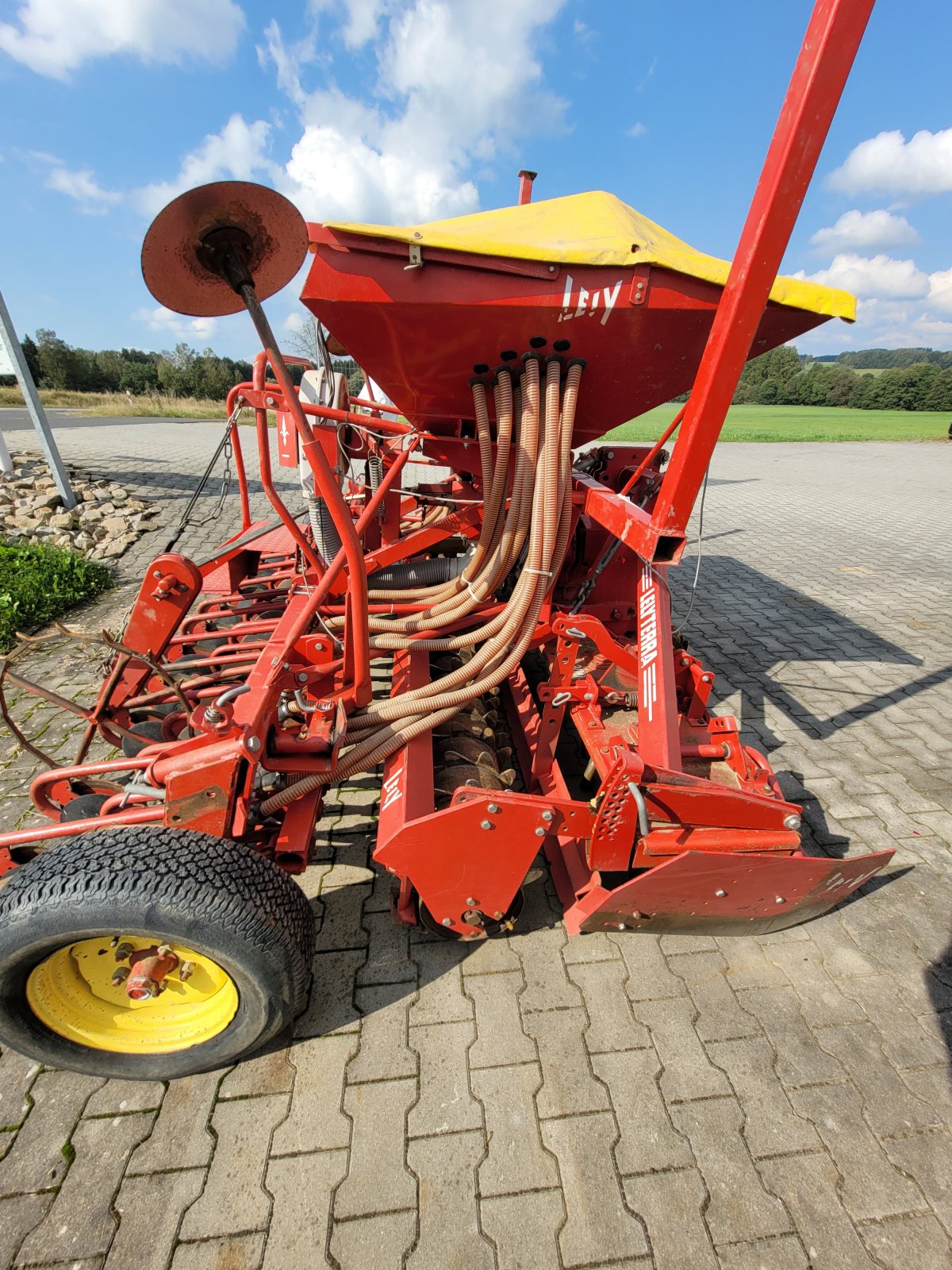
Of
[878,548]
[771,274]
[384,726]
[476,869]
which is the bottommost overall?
[878,548]

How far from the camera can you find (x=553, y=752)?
109 inches

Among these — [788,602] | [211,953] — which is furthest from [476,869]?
[788,602]

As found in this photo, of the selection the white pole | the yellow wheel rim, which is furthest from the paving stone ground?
the white pole

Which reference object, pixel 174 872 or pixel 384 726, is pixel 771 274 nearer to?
pixel 384 726

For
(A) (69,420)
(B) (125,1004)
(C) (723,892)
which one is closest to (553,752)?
(C) (723,892)

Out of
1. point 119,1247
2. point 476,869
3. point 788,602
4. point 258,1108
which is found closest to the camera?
point 119,1247

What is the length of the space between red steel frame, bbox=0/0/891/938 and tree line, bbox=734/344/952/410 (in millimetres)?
44930

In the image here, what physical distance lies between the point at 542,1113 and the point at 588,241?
9.58 ft

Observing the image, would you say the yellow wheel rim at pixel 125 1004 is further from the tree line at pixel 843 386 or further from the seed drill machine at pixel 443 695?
the tree line at pixel 843 386

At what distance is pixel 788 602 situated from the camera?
6176 mm

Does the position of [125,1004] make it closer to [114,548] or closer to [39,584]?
[39,584]

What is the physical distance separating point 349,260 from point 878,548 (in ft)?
28.7

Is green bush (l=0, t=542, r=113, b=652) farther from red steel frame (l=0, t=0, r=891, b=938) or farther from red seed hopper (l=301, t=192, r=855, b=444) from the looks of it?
red seed hopper (l=301, t=192, r=855, b=444)

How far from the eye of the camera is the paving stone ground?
61.1 inches
